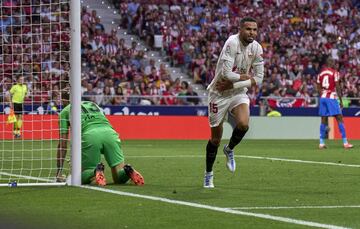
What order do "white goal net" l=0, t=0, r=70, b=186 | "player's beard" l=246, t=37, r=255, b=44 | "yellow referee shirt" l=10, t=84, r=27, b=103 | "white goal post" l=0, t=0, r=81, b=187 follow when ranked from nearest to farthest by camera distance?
"player's beard" l=246, t=37, r=255, b=44 < "white goal post" l=0, t=0, r=81, b=187 < "white goal net" l=0, t=0, r=70, b=186 < "yellow referee shirt" l=10, t=84, r=27, b=103

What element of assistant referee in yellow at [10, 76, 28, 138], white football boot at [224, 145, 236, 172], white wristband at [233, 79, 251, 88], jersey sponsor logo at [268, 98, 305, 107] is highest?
white wristband at [233, 79, 251, 88]

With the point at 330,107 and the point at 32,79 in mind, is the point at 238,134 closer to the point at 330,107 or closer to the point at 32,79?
the point at 330,107

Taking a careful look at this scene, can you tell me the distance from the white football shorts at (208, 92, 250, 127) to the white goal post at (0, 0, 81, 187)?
1.83m

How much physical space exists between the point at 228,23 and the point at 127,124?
1096 centimetres

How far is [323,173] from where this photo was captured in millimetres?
15750

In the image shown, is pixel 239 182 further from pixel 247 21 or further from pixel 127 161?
pixel 127 161

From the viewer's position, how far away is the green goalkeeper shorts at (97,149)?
540 inches

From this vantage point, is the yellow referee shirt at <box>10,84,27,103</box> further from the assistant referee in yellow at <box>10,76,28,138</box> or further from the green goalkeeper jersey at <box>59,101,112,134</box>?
the green goalkeeper jersey at <box>59,101,112,134</box>

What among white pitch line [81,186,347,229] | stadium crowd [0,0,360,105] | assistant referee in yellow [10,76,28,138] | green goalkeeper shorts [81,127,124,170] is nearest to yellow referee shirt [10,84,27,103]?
assistant referee in yellow [10,76,28,138]

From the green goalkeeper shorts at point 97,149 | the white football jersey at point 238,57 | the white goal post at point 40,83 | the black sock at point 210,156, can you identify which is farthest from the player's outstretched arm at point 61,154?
the white football jersey at point 238,57

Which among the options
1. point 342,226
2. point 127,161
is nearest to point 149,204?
point 342,226

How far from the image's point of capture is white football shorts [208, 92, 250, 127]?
13.1m

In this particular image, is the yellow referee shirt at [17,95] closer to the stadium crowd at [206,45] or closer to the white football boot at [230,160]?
the stadium crowd at [206,45]

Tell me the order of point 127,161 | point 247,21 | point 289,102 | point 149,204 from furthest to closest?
1. point 289,102
2. point 127,161
3. point 247,21
4. point 149,204
